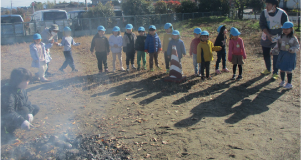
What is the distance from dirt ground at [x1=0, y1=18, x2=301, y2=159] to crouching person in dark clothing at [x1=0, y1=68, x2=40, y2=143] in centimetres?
23

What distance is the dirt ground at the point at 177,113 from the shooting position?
3705 millimetres

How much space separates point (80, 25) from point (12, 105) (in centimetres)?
1588

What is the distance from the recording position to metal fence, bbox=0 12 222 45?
52.1 ft

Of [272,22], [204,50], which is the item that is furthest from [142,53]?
[272,22]

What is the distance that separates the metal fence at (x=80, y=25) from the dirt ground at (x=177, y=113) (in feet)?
30.1

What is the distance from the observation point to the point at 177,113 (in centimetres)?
499

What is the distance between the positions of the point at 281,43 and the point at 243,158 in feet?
12.5

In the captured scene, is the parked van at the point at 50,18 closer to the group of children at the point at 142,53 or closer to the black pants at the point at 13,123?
the group of children at the point at 142,53

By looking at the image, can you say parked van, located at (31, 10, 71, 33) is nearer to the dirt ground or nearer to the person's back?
the dirt ground

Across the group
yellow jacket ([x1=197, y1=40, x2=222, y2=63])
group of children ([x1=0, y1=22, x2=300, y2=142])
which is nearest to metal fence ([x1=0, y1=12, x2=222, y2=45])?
group of children ([x1=0, y1=22, x2=300, y2=142])

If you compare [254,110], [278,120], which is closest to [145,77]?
[254,110]

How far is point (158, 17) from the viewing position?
22938 millimetres

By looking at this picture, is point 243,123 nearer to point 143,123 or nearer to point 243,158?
point 243,158

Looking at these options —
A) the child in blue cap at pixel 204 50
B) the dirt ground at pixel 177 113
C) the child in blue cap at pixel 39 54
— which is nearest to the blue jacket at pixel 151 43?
the dirt ground at pixel 177 113
